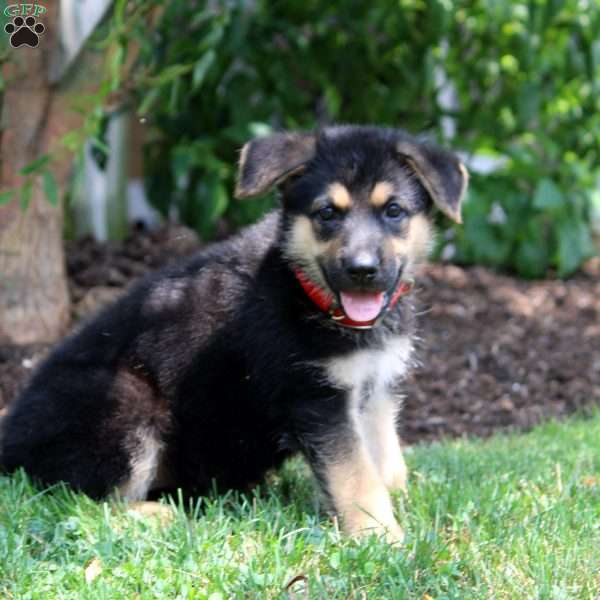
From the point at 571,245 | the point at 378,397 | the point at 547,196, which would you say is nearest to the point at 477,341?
the point at 547,196

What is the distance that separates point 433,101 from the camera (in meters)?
7.94

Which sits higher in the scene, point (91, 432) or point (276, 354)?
point (276, 354)

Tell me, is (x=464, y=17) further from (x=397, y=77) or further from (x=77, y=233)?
(x=77, y=233)

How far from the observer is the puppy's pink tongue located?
3.77 metres

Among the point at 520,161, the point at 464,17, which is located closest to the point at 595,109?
the point at 520,161

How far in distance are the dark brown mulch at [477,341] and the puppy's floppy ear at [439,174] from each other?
4.18 feet

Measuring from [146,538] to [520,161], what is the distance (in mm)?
5574

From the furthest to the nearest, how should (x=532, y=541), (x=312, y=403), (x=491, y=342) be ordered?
(x=491, y=342), (x=312, y=403), (x=532, y=541)

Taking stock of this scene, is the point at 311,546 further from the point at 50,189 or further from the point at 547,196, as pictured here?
the point at 547,196

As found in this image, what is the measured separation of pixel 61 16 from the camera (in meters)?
5.68

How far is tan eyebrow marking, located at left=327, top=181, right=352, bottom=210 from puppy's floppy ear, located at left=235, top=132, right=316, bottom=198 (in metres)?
0.17

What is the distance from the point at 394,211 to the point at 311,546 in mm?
1354

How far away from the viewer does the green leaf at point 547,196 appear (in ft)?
25.7

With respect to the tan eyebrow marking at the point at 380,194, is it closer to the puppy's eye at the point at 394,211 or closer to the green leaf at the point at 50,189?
the puppy's eye at the point at 394,211
